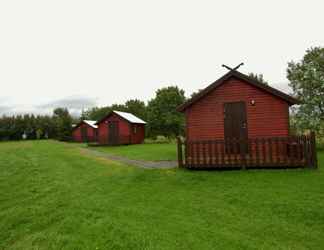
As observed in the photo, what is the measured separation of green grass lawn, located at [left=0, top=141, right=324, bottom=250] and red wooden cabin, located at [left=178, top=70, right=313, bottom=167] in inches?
52.9

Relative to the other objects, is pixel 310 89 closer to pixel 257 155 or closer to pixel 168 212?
pixel 257 155

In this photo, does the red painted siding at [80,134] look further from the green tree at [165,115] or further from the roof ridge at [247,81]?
the roof ridge at [247,81]

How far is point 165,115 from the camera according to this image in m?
32.1

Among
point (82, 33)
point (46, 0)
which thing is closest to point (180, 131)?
point (82, 33)

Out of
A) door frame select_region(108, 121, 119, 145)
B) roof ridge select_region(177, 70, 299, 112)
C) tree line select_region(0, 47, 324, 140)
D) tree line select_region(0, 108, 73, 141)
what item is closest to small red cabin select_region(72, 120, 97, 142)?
tree line select_region(0, 47, 324, 140)

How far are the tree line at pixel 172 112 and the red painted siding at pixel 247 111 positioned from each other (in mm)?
1681

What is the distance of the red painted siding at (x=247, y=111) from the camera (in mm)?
8648

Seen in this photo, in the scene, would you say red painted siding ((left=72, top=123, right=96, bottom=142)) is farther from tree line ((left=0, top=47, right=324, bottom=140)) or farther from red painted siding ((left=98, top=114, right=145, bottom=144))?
red painted siding ((left=98, top=114, right=145, bottom=144))

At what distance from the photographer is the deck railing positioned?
707 centimetres

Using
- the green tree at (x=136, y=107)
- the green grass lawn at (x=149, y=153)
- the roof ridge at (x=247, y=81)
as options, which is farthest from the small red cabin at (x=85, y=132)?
the roof ridge at (x=247, y=81)

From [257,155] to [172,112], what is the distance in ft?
83.2

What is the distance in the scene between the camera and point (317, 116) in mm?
13836

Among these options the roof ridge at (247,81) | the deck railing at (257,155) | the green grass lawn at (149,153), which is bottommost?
the green grass lawn at (149,153)

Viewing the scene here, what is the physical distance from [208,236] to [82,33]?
18981 millimetres
